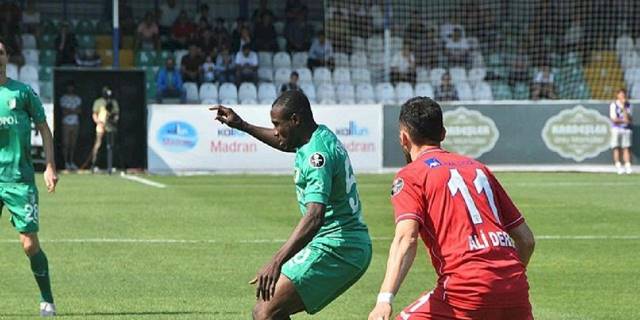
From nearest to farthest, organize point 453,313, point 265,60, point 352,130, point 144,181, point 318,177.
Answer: point 453,313 → point 318,177 → point 144,181 → point 352,130 → point 265,60

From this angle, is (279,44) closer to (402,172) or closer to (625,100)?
(625,100)

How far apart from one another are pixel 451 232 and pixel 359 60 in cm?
2970

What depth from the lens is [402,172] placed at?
6371mm

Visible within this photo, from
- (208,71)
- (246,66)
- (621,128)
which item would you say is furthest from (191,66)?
(621,128)

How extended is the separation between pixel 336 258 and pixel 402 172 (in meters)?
1.43

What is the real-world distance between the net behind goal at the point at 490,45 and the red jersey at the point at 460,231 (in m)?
28.7

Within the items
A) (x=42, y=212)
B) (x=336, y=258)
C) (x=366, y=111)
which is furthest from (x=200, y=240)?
(x=366, y=111)

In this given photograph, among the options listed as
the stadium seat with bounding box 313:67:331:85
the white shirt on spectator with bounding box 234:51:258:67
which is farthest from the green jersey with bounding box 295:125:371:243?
the stadium seat with bounding box 313:67:331:85

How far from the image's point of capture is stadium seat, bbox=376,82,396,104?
34422mm

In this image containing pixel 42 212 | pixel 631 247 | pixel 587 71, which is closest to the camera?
pixel 631 247

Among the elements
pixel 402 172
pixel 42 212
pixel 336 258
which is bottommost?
pixel 42 212

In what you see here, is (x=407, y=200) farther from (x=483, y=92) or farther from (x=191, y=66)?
(x=483, y=92)

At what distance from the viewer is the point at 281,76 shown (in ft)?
116

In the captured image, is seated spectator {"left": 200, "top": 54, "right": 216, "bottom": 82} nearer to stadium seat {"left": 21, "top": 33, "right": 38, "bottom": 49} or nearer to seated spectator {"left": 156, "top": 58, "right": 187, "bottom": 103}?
seated spectator {"left": 156, "top": 58, "right": 187, "bottom": 103}
